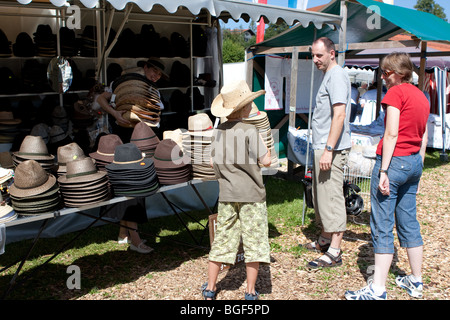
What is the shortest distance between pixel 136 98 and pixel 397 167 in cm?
304

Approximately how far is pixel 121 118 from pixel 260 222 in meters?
2.39

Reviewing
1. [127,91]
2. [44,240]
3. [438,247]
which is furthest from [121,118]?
[438,247]

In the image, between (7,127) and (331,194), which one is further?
(7,127)

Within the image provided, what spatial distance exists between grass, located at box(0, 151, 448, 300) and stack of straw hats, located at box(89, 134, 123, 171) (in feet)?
2.67

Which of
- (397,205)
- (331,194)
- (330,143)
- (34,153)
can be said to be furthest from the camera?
(331,194)

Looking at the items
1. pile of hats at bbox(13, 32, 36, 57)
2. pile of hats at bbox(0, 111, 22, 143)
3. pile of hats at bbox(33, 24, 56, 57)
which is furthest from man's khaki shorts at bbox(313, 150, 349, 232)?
pile of hats at bbox(13, 32, 36, 57)

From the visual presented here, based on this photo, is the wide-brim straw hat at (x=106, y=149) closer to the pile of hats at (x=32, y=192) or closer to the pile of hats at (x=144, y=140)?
the pile of hats at (x=144, y=140)

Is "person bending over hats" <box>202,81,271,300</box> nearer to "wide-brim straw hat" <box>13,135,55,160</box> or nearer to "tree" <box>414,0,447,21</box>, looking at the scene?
"wide-brim straw hat" <box>13,135,55,160</box>

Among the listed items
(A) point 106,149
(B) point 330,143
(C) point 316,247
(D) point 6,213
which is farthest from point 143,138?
(C) point 316,247

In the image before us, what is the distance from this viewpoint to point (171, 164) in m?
4.17

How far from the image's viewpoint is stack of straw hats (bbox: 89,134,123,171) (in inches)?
163

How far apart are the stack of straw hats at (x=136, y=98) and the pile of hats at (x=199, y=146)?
82cm

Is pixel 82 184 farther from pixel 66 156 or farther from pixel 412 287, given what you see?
pixel 412 287
